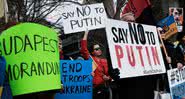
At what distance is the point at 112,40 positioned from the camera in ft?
18.4

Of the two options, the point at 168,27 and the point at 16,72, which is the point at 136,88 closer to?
the point at 16,72

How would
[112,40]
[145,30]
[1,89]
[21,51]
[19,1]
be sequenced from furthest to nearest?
[19,1], [145,30], [112,40], [21,51], [1,89]

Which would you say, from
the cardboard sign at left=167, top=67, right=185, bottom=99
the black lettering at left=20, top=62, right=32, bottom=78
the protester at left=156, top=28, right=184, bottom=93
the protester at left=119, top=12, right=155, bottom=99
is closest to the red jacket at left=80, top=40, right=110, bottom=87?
the protester at left=156, top=28, right=184, bottom=93

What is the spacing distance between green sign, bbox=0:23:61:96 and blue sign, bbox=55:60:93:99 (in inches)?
101

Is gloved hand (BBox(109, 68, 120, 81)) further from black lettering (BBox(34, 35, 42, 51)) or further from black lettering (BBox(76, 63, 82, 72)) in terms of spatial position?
black lettering (BBox(76, 63, 82, 72))

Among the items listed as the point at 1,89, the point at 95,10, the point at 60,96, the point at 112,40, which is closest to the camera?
the point at 1,89

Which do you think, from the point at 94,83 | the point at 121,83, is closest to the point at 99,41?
the point at 94,83

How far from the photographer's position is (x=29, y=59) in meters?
4.07

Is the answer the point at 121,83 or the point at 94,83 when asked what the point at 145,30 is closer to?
the point at 121,83

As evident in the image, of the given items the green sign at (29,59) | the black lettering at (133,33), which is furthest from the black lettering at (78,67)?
the green sign at (29,59)

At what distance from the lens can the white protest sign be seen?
9.34 metres

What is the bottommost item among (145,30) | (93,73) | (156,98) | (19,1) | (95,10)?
(156,98)

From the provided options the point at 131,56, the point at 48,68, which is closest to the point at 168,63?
the point at 131,56

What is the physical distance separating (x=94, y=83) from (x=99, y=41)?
17.4m
